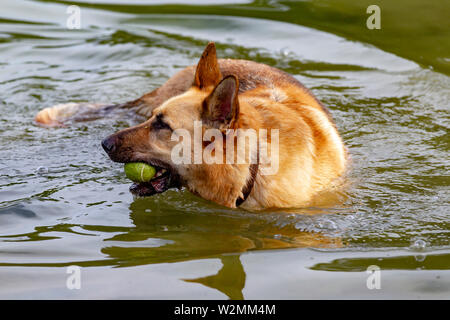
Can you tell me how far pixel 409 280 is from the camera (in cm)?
414

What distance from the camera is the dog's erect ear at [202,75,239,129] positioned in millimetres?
4586

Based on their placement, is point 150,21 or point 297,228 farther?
point 150,21

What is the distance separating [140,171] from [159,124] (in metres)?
A: 0.38

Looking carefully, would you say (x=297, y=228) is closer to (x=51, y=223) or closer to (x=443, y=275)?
(x=443, y=275)

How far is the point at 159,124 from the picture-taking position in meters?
4.99

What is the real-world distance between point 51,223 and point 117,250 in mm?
794

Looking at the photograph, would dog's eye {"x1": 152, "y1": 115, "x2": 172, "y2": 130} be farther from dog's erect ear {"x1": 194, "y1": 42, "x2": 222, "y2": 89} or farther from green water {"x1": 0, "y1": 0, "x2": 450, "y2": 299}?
green water {"x1": 0, "y1": 0, "x2": 450, "y2": 299}

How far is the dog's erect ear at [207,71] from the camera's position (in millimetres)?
5211

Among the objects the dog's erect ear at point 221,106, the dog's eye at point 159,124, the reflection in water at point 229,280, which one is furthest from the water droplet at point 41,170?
the reflection in water at point 229,280

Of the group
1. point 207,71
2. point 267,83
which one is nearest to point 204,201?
point 207,71

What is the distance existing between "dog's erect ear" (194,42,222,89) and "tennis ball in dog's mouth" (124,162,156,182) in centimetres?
80

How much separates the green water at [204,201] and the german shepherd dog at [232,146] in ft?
0.79
